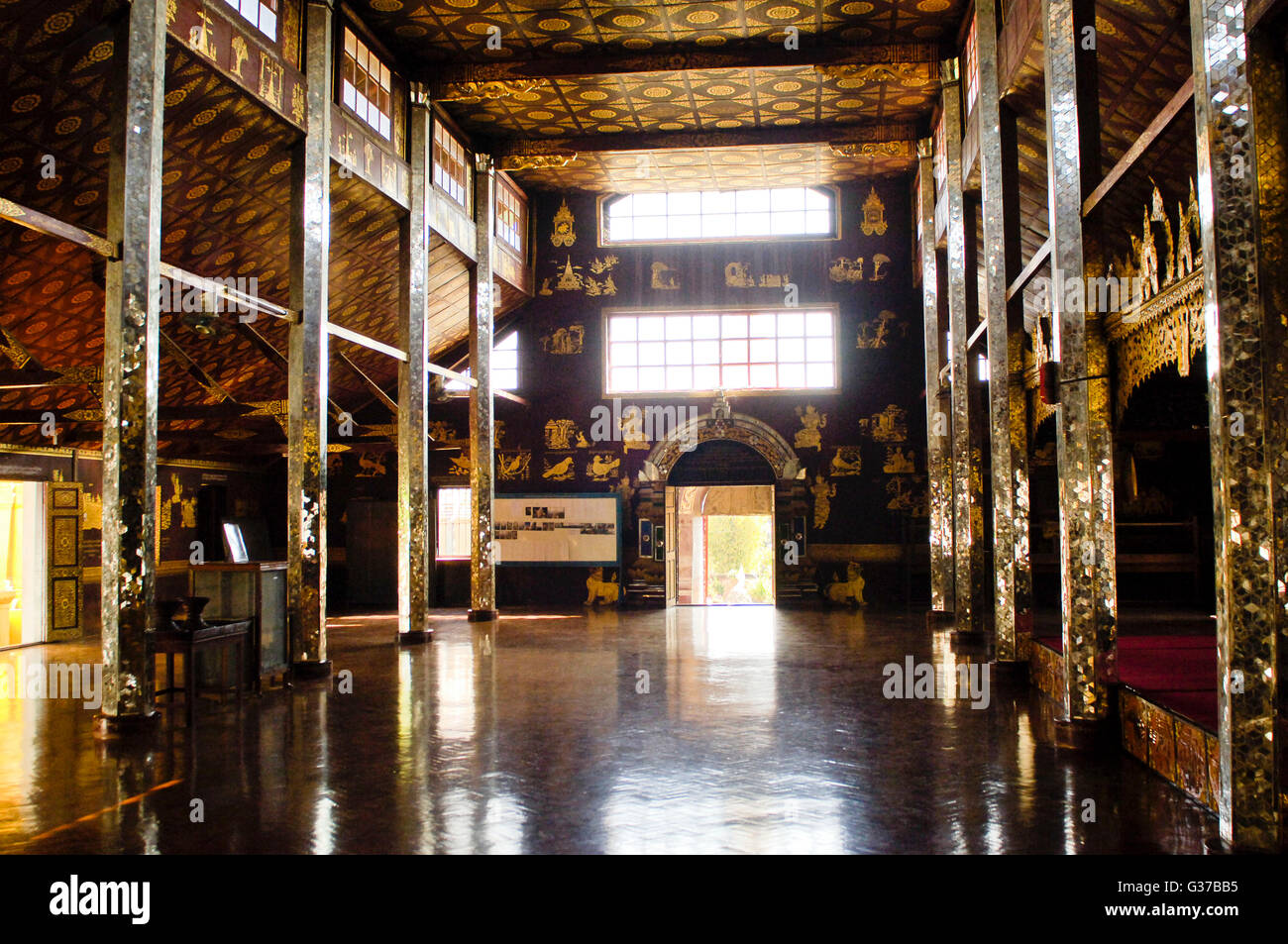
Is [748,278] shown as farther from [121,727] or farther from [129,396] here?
[121,727]

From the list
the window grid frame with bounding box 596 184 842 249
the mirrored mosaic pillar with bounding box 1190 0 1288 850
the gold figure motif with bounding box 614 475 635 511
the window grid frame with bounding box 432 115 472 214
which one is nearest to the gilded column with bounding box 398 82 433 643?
the window grid frame with bounding box 432 115 472 214

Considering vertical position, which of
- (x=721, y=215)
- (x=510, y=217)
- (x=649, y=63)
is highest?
(x=649, y=63)

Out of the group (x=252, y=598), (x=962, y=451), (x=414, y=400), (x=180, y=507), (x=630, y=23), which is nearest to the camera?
(x=252, y=598)

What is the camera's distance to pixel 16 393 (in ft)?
35.9

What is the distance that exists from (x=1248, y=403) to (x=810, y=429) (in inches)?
516

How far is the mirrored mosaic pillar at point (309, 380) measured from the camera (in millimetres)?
9109

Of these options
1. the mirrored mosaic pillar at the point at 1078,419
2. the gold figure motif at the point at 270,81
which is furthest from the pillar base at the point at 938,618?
the gold figure motif at the point at 270,81

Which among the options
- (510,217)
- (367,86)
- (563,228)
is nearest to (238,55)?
(367,86)

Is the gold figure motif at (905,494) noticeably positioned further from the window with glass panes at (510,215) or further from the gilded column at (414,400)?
the gilded column at (414,400)

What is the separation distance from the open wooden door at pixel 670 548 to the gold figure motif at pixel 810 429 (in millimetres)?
2550

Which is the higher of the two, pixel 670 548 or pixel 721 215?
pixel 721 215

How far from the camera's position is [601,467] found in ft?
57.1

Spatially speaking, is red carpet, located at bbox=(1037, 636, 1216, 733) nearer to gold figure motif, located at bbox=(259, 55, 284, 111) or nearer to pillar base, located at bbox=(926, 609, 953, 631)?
pillar base, located at bbox=(926, 609, 953, 631)
